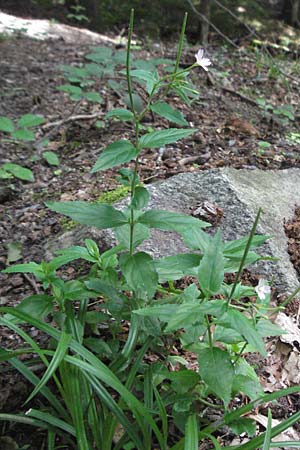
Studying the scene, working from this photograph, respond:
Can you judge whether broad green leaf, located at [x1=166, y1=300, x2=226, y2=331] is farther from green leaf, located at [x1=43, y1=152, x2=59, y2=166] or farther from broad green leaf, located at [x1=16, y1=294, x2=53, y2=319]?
green leaf, located at [x1=43, y1=152, x2=59, y2=166]

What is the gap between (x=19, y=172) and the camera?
295 centimetres

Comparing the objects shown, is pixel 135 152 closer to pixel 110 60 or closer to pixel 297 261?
pixel 297 261

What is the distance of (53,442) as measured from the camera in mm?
1419

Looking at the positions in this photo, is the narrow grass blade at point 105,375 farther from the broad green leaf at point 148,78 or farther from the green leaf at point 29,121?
the green leaf at point 29,121

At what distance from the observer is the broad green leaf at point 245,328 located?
1.14 metres

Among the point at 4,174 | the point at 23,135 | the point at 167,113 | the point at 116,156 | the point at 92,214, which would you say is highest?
the point at 167,113

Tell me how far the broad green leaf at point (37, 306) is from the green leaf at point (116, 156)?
455mm

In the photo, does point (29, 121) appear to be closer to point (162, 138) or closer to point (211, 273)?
point (162, 138)

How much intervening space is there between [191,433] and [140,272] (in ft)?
1.45

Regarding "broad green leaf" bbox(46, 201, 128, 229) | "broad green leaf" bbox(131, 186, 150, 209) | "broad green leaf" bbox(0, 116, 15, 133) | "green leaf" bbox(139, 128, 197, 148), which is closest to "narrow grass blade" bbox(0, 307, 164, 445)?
"broad green leaf" bbox(46, 201, 128, 229)

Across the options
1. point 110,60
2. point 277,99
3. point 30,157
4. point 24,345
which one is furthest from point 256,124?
point 24,345

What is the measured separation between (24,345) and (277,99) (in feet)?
12.5

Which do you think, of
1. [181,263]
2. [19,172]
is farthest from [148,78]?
[19,172]

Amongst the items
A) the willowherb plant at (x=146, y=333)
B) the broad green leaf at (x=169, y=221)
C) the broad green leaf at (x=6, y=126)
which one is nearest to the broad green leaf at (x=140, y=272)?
the willowherb plant at (x=146, y=333)
